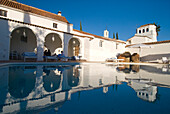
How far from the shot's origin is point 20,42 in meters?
13.1

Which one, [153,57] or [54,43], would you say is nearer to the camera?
[54,43]

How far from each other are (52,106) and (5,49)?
35.0ft

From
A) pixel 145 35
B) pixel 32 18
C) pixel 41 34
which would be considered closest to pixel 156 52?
pixel 145 35

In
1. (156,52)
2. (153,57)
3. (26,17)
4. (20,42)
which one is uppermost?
(26,17)

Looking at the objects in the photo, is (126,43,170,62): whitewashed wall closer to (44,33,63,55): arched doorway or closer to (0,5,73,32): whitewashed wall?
(0,5,73,32): whitewashed wall

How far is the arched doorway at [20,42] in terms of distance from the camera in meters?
12.5

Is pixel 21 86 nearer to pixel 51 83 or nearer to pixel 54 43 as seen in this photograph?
pixel 51 83

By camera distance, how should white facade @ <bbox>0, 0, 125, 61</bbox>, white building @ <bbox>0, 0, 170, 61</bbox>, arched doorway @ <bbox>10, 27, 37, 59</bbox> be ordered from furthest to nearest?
1. arched doorway @ <bbox>10, 27, 37, 59</bbox>
2. white building @ <bbox>0, 0, 170, 61</bbox>
3. white facade @ <bbox>0, 0, 125, 61</bbox>

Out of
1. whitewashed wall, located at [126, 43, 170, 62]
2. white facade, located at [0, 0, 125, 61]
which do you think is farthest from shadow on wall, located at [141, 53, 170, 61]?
white facade, located at [0, 0, 125, 61]

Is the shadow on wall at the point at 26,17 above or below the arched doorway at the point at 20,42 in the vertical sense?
above

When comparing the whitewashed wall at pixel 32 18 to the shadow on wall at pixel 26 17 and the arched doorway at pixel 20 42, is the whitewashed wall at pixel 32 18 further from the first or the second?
the arched doorway at pixel 20 42

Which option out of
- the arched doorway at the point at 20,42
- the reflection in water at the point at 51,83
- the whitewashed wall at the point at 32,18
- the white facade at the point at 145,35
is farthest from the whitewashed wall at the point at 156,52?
the reflection in water at the point at 51,83

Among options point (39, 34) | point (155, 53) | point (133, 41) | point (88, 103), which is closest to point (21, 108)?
point (88, 103)

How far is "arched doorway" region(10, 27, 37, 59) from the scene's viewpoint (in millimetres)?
12494
